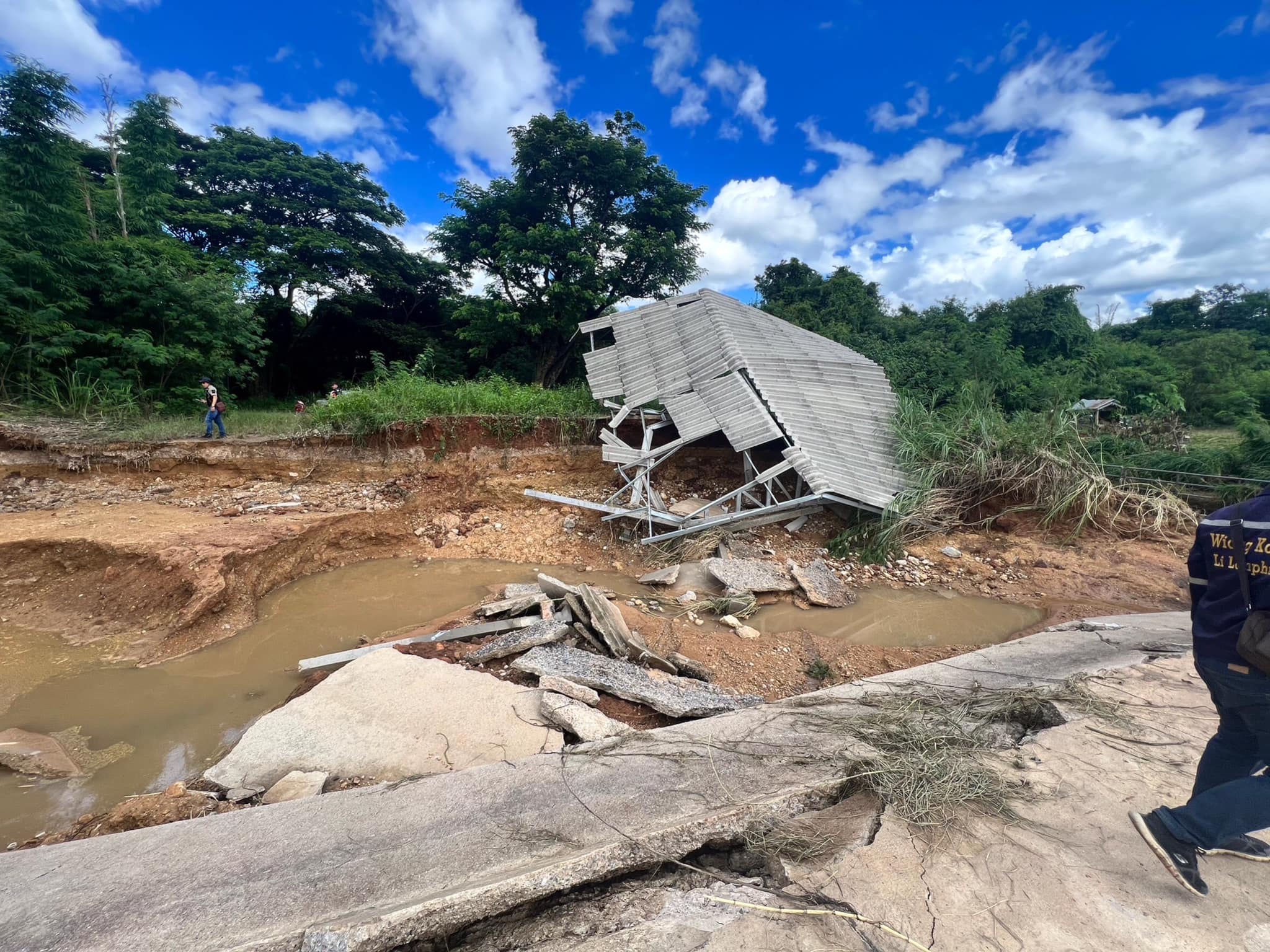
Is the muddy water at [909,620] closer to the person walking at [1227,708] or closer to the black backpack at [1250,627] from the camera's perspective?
the person walking at [1227,708]

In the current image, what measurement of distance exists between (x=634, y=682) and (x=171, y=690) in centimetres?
441

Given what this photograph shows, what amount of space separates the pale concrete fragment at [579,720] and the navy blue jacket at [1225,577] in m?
2.79

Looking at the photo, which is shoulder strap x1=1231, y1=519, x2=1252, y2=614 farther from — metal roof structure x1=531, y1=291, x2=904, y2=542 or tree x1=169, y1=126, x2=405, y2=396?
tree x1=169, y1=126, x2=405, y2=396

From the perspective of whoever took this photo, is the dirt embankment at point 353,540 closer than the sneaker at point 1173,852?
No

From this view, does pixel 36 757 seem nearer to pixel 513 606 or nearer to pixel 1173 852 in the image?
pixel 513 606

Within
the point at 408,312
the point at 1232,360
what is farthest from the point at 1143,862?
the point at 408,312

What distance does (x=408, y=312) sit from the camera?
19.0m

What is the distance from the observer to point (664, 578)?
7270 mm

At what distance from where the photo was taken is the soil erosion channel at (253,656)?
147 inches

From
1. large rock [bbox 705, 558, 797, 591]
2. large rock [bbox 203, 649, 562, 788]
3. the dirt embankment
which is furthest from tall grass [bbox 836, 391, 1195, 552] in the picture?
large rock [bbox 203, 649, 562, 788]

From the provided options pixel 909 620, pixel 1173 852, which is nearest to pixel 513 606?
pixel 1173 852

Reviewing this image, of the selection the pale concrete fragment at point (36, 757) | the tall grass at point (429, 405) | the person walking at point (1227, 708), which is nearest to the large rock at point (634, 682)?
the person walking at point (1227, 708)

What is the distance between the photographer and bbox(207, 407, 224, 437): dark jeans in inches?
363

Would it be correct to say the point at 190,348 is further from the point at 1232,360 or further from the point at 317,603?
the point at 1232,360
